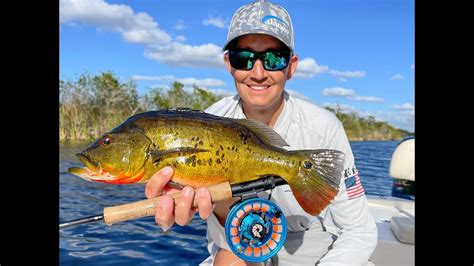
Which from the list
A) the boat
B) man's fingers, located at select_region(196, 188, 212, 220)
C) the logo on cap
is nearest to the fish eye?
man's fingers, located at select_region(196, 188, 212, 220)

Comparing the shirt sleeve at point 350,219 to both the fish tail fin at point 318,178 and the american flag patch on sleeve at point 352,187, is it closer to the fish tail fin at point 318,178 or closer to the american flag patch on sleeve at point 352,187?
the american flag patch on sleeve at point 352,187

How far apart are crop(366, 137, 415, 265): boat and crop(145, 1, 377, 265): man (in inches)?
50.3

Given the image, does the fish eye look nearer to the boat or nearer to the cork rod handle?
the cork rod handle

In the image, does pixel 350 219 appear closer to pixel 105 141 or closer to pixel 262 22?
pixel 262 22

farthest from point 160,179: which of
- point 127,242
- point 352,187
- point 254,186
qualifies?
point 127,242

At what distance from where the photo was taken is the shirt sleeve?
2971mm

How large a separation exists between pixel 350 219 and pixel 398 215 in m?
2.82

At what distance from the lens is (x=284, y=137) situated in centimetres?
322
